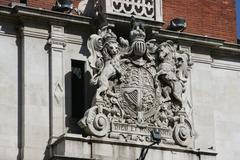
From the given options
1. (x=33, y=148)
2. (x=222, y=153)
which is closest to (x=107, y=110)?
(x=33, y=148)

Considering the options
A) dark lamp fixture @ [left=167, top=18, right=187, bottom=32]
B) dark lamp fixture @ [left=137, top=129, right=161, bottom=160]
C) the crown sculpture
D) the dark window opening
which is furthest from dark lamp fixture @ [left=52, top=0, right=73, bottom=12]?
dark lamp fixture @ [left=137, top=129, right=161, bottom=160]

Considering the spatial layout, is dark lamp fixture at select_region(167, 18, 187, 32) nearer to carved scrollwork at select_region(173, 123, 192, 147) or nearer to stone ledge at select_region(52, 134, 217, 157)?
carved scrollwork at select_region(173, 123, 192, 147)

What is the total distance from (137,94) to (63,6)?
11.3ft

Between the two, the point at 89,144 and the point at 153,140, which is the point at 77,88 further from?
the point at 153,140

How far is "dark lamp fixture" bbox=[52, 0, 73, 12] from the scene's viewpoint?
107ft

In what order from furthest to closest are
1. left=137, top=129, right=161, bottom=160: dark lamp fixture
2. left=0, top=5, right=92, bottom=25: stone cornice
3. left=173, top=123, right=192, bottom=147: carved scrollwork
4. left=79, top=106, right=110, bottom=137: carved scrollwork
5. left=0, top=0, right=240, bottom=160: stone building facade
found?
left=173, top=123, right=192, bottom=147: carved scrollwork, left=0, top=5, right=92, bottom=25: stone cornice, left=0, top=0, right=240, bottom=160: stone building facade, left=79, top=106, right=110, bottom=137: carved scrollwork, left=137, top=129, right=161, bottom=160: dark lamp fixture

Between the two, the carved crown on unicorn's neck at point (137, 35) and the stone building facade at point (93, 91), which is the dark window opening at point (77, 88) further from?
the carved crown on unicorn's neck at point (137, 35)

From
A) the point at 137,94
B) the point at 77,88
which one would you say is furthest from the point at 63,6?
the point at 137,94

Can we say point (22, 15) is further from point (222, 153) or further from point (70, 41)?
point (222, 153)

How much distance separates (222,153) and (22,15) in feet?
25.3

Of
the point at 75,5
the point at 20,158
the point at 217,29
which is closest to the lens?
the point at 20,158

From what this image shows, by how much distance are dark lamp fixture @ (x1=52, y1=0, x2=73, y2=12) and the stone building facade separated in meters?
0.24

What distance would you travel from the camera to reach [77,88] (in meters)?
32.8

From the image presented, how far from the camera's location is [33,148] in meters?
31.0
